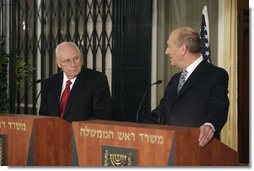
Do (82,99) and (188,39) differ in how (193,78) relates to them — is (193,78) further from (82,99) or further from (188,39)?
(82,99)

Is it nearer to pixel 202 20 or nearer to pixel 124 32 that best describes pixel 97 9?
pixel 124 32

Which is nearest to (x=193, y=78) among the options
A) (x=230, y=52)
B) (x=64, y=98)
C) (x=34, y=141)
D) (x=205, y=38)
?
(x=34, y=141)

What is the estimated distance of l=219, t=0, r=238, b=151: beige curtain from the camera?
626 centimetres

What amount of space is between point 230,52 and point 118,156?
14.2ft

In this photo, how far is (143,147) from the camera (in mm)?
2146

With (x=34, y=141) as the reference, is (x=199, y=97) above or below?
above

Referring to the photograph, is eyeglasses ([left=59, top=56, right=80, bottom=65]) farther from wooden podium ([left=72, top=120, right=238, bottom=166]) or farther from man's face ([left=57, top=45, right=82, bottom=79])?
wooden podium ([left=72, top=120, right=238, bottom=166])

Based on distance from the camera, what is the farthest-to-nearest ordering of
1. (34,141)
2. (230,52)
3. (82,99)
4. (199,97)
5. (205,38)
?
(230,52) < (205,38) < (82,99) < (199,97) < (34,141)

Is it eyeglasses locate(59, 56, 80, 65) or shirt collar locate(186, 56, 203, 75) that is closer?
shirt collar locate(186, 56, 203, 75)

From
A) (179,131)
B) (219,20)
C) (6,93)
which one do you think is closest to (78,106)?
(179,131)

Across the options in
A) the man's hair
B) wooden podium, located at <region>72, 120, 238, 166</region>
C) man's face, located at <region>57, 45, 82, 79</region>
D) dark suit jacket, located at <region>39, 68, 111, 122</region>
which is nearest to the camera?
wooden podium, located at <region>72, 120, 238, 166</region>

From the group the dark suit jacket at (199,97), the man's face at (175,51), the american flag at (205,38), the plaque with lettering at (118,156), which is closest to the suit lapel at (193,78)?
the dark suit jacket at (199,97)

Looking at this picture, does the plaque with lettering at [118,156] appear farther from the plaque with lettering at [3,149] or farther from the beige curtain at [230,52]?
the beige curtain at [230,52]

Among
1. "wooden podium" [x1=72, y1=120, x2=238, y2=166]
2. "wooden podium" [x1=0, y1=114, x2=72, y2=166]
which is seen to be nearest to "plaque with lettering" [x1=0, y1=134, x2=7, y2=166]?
"wooden podium" [x1=0, y1=114, x2=72, y2=166]
